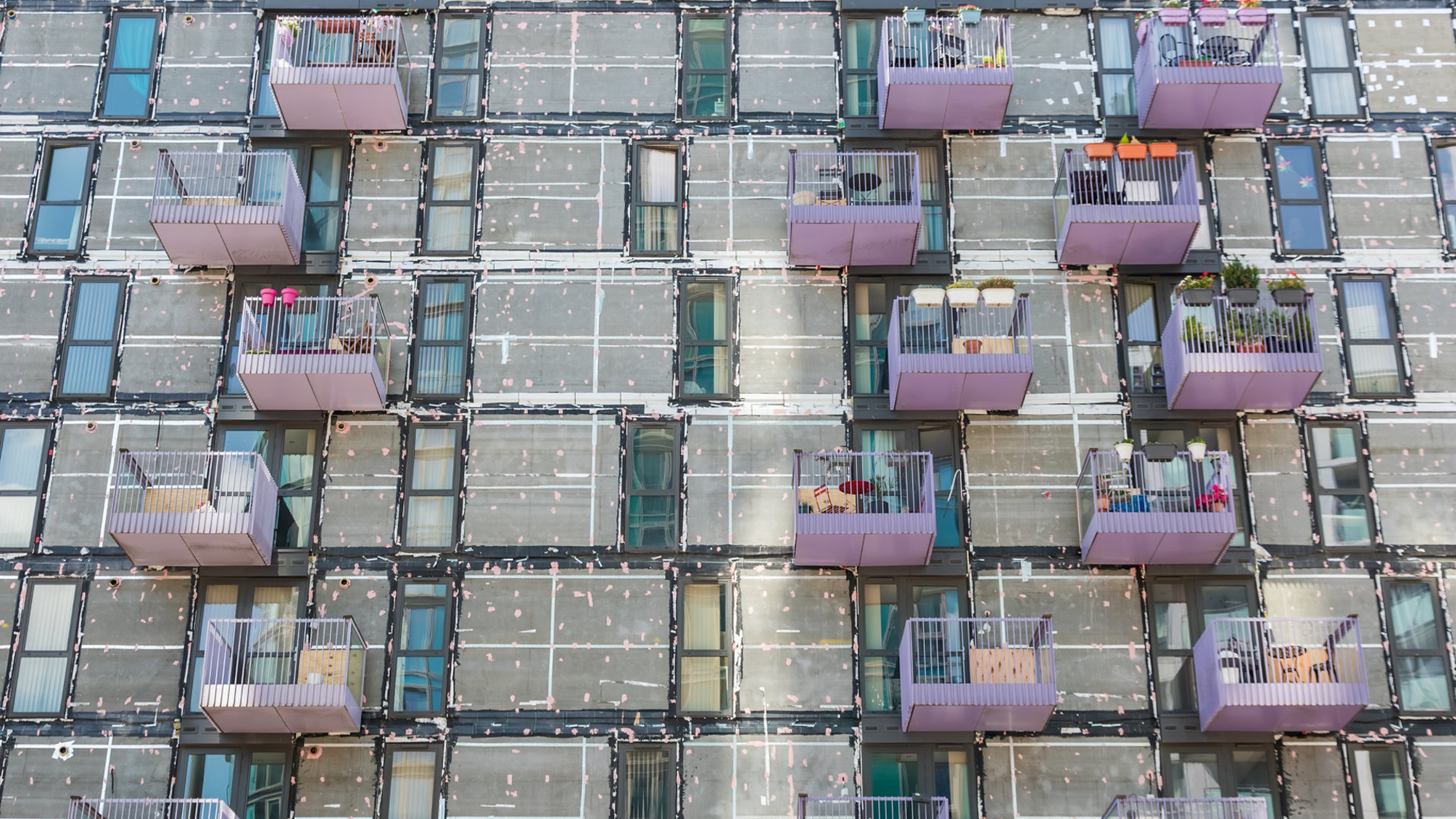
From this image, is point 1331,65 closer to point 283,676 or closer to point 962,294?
point 962,294

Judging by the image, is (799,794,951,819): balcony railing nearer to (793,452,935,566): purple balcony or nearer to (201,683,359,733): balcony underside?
(793,452,935,566): purple balcony

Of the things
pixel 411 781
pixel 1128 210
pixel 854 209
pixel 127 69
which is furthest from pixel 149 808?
pixel 1128 210

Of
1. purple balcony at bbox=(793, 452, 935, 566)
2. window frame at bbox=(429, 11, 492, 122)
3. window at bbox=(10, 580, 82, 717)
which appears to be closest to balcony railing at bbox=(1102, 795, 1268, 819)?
purple balcony at bbox=(793, 452, 935, 566)

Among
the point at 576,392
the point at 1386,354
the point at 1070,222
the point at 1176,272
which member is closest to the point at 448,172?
the point at 576,392

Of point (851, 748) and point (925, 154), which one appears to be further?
point (925, 154)

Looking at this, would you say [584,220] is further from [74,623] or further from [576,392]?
[74,623]

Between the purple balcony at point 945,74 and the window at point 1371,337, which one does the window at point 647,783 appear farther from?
the window at point 1371,337
